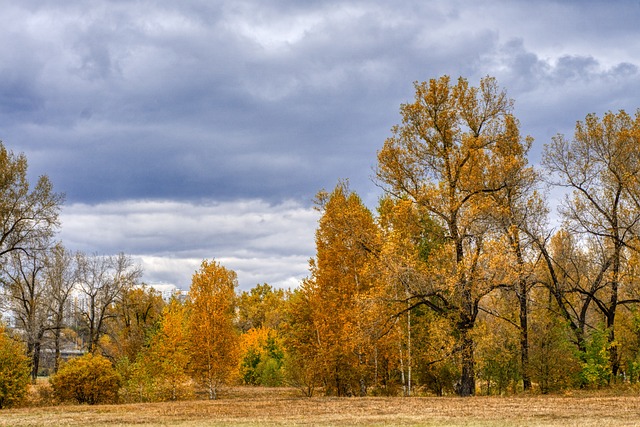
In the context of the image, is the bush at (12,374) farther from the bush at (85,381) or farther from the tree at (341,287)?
the tree at (341,287)

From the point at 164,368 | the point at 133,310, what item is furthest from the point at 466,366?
the point at 133,310

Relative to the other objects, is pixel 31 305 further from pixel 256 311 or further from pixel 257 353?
pixel 256 311

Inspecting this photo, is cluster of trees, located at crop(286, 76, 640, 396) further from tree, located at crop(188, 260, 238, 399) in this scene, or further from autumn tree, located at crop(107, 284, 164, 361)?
autumn tree, located at crop(107, 284, 164, 361)

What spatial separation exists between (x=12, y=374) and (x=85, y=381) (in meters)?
3.26

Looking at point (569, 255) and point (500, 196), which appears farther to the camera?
point (569, 255)

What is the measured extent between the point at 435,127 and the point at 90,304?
130 ft

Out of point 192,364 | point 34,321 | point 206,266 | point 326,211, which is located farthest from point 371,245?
point 34,321

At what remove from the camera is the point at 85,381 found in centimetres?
2912

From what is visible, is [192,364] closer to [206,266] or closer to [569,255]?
[206,266]

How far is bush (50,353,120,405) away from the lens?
1140 inches

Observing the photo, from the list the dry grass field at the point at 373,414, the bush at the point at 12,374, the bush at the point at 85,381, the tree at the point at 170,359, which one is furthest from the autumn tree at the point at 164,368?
the dry grass field at the point at 373,414

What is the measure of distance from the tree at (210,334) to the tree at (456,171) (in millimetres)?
12278

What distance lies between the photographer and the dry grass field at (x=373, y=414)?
54.7ft

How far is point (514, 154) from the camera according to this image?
29.4 m
